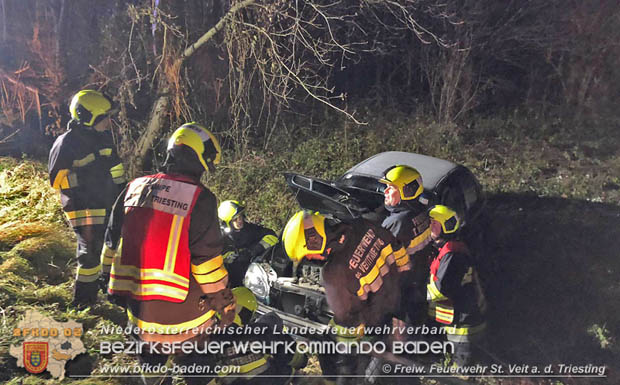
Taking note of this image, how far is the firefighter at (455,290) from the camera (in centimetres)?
384

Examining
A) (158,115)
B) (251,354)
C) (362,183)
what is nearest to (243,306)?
(251,354)

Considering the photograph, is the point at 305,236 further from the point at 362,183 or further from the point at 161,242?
the point at 362,183

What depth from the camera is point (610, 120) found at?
8180 millimetres

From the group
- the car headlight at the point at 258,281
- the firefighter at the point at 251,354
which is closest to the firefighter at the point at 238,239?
the car headlight at the point at 258,281

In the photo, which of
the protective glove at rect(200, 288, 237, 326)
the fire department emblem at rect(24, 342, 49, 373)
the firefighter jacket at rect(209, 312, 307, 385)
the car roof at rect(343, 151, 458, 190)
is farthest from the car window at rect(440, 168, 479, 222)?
the fire department emblem at rect(24, 342, 49, 373)

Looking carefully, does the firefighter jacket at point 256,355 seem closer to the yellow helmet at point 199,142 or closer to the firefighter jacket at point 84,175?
the yellow helmet at point 199,142

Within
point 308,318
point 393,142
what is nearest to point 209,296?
point 308,318

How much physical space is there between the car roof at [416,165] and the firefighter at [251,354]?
8.09ft

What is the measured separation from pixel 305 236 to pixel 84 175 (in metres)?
2.89

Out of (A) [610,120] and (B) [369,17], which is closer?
(A) [610,120]

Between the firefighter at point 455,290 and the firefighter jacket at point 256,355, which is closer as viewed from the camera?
the firefighter jacket at point 256,355

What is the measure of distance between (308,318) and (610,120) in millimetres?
7089

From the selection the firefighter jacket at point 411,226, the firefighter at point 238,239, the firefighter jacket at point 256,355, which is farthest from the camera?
the firefighter at point 238,239

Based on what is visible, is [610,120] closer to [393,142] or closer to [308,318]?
[393,142]
